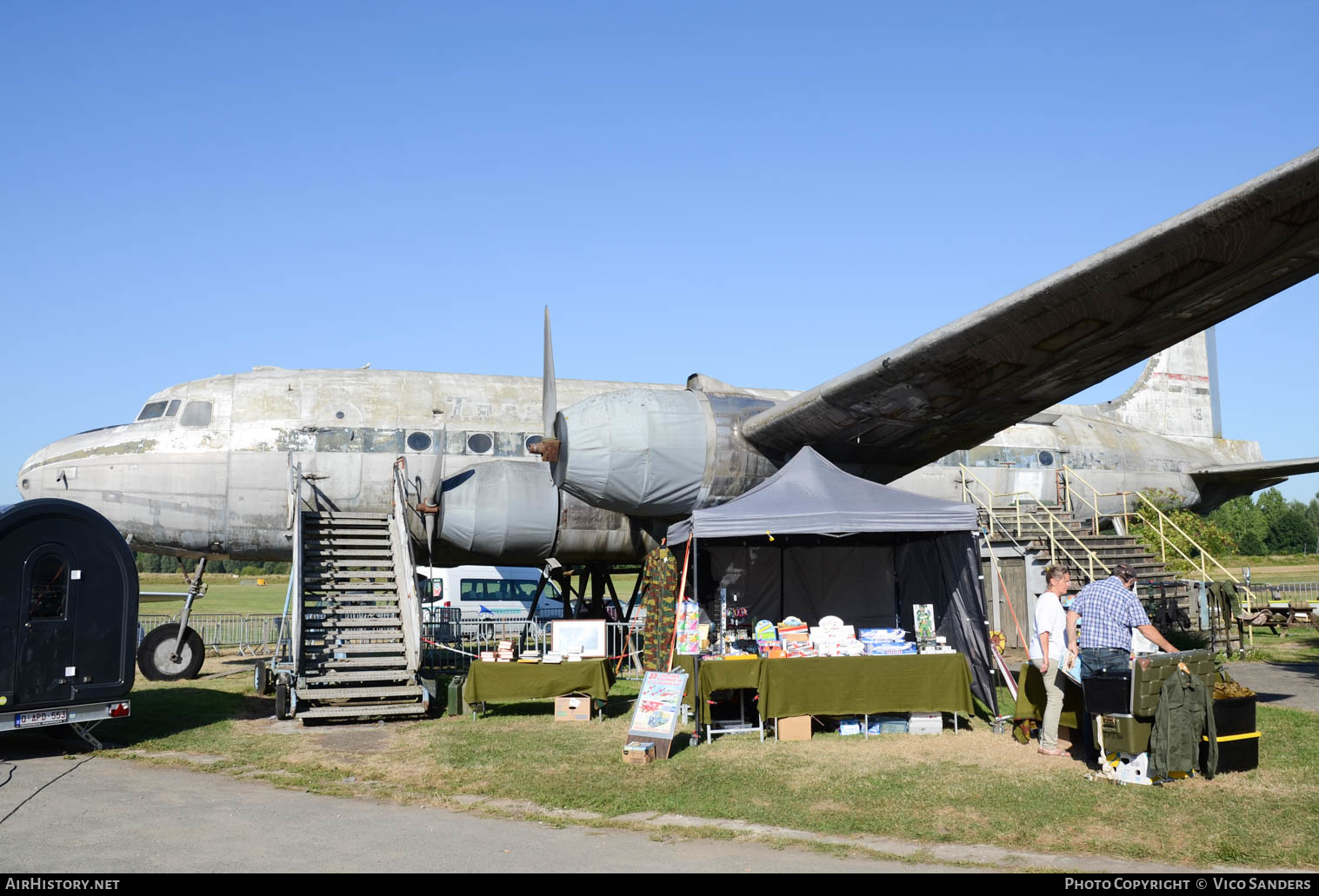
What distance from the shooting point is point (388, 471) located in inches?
683

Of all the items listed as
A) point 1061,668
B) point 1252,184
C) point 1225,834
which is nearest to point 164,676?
point 1061,668

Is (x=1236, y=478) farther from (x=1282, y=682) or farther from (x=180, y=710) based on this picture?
(x=180, y=710)

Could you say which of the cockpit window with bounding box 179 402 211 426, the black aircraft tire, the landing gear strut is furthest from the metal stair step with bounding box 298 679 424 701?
the cockpit window with bounding box 179 402 211 426

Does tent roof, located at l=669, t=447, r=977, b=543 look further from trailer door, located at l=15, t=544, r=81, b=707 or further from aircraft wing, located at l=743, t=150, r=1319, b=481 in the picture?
trailer door, located at l=15, t=544, r=81, b=707

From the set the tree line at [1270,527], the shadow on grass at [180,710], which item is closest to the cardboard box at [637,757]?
the shadow on grass at [180,710]

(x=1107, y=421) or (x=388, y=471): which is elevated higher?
(x=1107, y=421)

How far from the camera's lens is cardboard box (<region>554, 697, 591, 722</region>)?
529 inches

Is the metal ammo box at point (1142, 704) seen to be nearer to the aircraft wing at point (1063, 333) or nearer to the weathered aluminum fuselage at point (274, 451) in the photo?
the aircraft wing at point (1063, 333)

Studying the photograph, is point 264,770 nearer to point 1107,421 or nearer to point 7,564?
point 7,564

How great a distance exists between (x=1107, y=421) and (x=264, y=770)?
20803 mm

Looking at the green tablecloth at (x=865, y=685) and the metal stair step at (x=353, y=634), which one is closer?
the green tablecloth at (x=865, y=685)

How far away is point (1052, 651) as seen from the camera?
10.5 metres

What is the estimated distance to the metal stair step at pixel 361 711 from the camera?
13039mm

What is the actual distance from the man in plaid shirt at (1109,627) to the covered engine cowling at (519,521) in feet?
25.2
